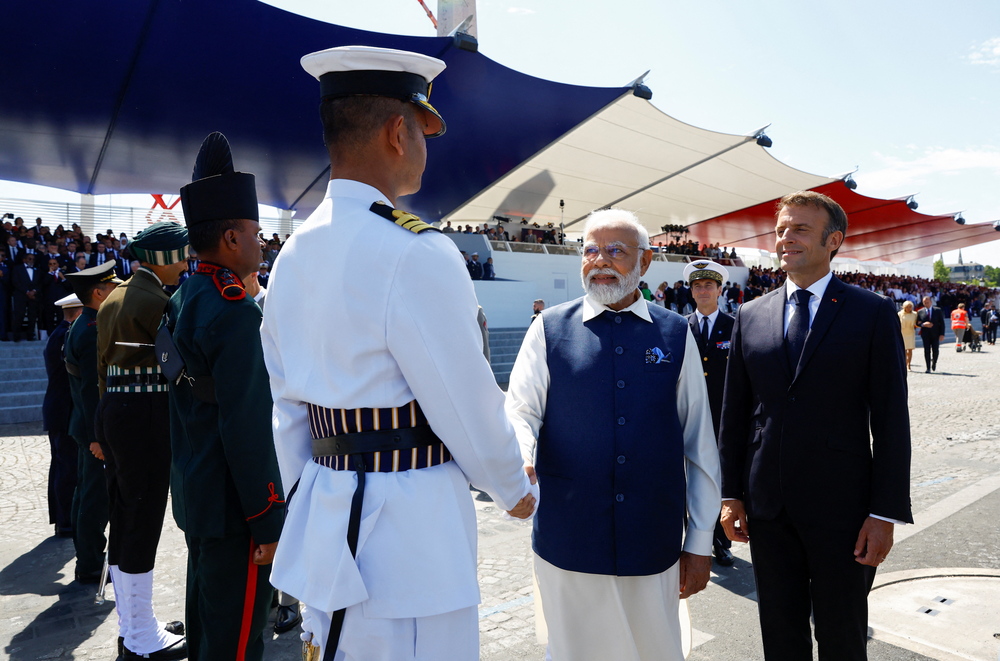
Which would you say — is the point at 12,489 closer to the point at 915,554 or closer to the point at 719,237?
the point at 915,554

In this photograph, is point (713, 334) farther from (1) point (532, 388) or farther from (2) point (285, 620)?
(2) point (285, 620)

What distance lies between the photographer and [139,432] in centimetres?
322

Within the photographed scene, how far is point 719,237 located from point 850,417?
125ft

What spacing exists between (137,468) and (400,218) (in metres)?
2.57

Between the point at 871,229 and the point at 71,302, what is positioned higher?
the point at 871,229

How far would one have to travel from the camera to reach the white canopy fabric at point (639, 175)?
20.0 meters

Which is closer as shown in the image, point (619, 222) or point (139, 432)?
point (619, 222)

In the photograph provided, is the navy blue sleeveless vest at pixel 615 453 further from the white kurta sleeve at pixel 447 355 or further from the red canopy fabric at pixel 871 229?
the red canopy fabric at pixel 871 229

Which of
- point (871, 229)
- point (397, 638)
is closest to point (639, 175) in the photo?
point (871, 229)

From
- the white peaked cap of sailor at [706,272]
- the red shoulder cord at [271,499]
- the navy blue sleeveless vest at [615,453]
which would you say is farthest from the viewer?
the white peaked cap of sailor at [706,272]

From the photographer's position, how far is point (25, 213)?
863 inches

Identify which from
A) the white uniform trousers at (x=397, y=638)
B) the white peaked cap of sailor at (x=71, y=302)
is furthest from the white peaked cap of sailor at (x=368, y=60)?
the white peaked cap of sailor at (x=71, y=302)

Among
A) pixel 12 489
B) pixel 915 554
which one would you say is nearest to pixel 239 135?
pixel 12 489

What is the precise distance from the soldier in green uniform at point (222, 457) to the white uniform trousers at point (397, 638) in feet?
3.67
